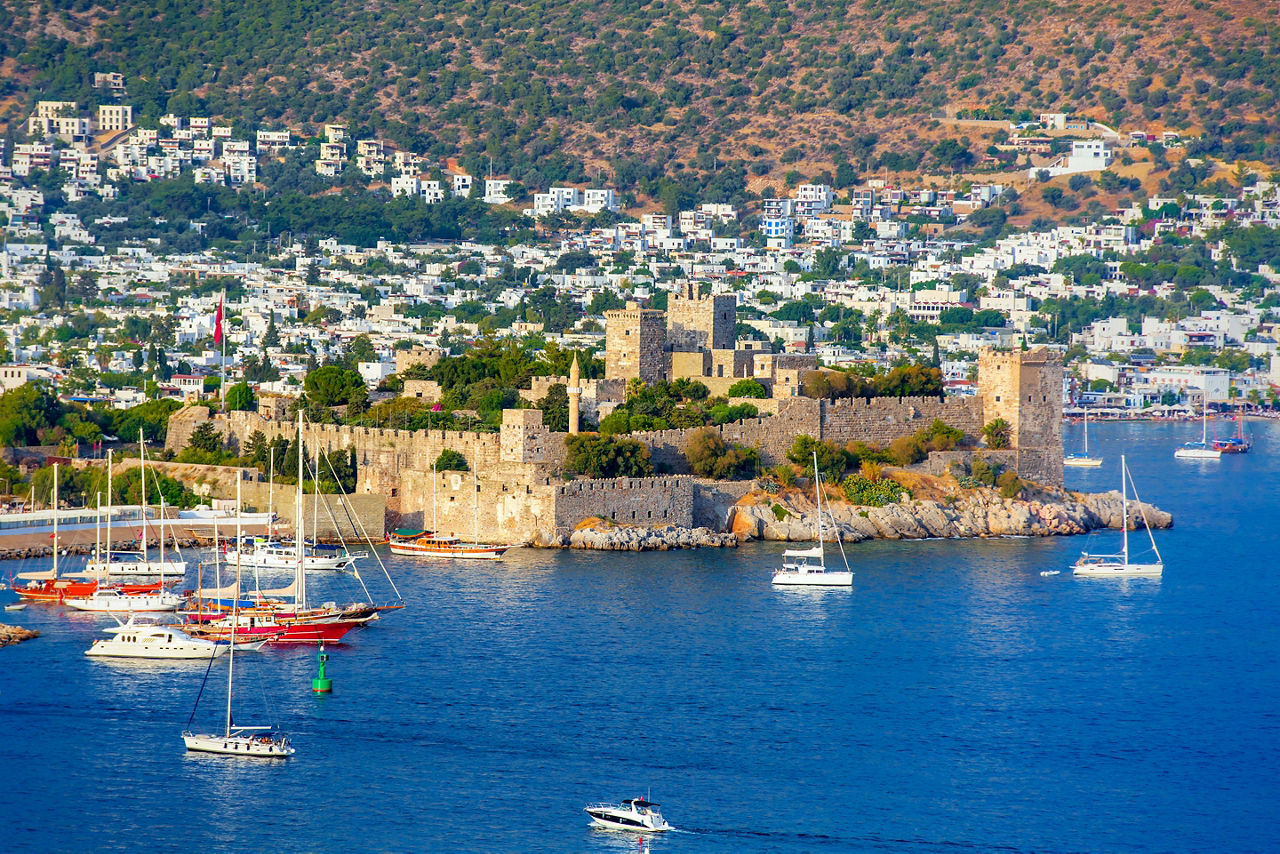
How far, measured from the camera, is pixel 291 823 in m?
26.1

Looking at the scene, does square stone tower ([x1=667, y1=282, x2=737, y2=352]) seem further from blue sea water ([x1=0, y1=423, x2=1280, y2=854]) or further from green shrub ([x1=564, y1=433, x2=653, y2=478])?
blue sea water ([x1=0, y1=423, x2=1280, y2=854])

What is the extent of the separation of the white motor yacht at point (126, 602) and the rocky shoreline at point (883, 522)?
328 inches

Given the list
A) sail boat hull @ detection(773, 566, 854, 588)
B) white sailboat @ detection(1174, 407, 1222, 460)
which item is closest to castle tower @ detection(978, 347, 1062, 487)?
sail boat hull @ detection(773, 566, 854, 588)

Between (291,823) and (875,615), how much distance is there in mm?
14198

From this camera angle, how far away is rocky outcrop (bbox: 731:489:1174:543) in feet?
146

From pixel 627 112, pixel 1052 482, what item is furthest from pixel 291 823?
pixel 627 112

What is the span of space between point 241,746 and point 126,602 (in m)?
8.47

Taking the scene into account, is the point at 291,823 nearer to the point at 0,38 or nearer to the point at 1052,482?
the point at 1052,482

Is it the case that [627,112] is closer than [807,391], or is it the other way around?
[807,391]

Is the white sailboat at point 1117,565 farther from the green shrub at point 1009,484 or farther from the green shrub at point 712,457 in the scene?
the green shrub at point 712,457

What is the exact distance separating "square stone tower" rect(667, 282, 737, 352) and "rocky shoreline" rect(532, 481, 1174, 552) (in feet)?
19.8

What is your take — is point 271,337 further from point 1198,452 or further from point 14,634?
point 14,634

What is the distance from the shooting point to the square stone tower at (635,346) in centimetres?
4884

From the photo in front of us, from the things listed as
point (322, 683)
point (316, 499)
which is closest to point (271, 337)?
point (316, 499)
